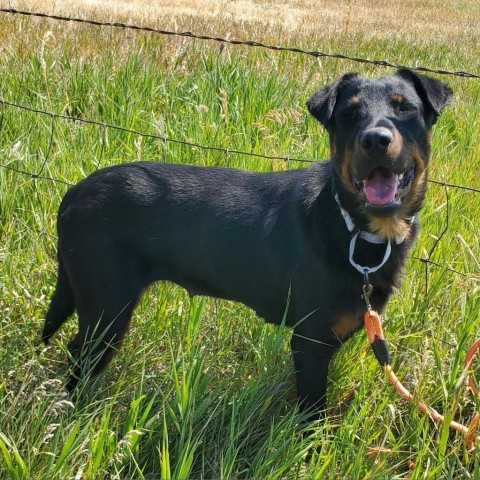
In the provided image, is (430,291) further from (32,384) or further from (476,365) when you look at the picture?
(32,384)

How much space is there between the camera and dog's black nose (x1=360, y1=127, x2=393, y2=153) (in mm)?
2461

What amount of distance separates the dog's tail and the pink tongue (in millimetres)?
1313

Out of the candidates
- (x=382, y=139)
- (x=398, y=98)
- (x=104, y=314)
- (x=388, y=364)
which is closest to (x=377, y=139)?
(x=382, y=139)

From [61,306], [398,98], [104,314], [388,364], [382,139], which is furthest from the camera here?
[61,306]

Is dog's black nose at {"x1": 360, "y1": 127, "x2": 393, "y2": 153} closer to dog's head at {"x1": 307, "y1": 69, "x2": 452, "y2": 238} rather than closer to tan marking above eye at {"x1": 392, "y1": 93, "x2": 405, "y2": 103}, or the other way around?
dog's head at {"x1": 307, "y1": 69, "x2": 452, "y2": 238}

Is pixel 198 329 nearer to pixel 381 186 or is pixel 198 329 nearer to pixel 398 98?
pixel 381 186

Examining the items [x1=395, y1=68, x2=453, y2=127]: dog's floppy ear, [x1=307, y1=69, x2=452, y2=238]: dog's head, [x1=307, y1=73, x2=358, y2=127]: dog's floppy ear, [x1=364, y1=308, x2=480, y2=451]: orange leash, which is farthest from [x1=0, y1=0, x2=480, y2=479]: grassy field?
[x1=307, y1=73, x2=358, y2=127]: dog's floppy ear

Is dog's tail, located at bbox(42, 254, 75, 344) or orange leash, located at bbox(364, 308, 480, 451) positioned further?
dog's tail, located at bbox(42, 254, 75, 344)

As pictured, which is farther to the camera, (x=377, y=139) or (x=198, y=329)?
(x=198, y=329)

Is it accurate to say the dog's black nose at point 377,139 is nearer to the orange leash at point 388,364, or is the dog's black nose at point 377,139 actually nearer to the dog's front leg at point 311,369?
the orange leash at point 388,364

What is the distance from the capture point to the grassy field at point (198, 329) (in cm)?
236

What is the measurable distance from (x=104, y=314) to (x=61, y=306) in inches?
9.5

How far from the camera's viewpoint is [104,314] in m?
2.85

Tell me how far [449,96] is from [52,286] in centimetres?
203
